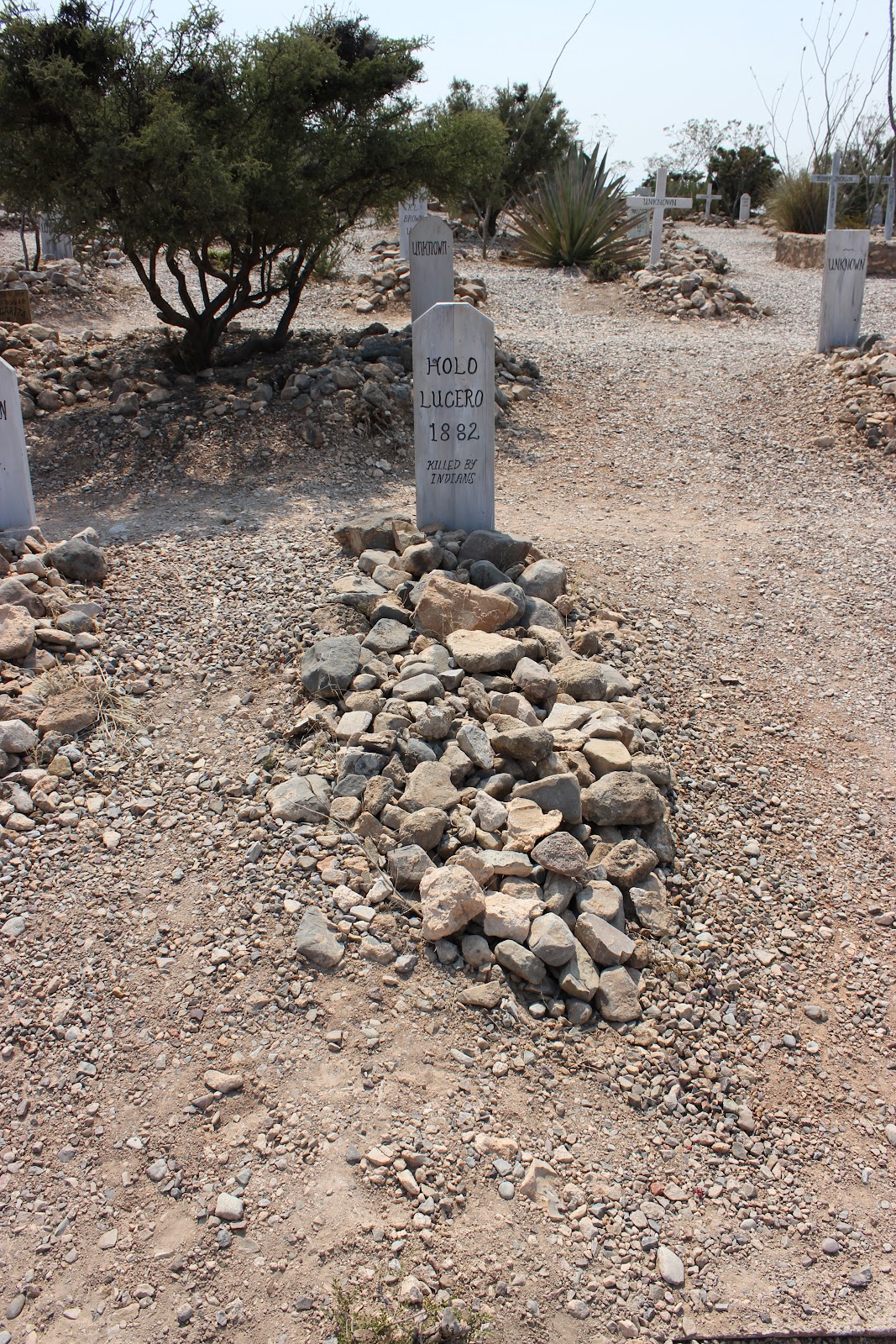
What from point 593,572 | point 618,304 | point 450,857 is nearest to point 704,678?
point 593,572

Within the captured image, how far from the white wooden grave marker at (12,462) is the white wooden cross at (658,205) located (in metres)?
12.2

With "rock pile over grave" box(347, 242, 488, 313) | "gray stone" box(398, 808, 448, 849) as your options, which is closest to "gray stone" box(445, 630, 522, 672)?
"gray stone" box(398, 808, 448, 849)

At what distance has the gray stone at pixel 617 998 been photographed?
10.8 ft

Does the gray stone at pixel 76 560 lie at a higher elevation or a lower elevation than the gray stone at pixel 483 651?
higher

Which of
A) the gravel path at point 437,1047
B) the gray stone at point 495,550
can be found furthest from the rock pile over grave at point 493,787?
the gray stone at point 495,550

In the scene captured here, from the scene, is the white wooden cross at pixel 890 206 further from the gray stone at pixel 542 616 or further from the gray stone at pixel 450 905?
the gray stone at pixel 450 905

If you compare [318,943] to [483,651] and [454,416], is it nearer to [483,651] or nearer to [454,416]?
[483,651]

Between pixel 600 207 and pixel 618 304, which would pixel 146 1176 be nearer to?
pixel 618 304

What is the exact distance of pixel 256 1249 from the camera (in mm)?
2504

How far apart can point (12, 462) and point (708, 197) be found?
85.2 ft

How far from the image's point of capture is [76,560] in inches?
212

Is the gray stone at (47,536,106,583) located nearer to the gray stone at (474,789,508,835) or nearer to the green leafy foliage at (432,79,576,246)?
the gray stone at (474,789,508,835)

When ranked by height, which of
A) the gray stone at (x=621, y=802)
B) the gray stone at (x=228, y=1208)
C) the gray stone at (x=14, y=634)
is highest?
the gray stone at (x=14, y=634)

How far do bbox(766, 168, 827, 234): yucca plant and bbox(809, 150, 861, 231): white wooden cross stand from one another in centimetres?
30
